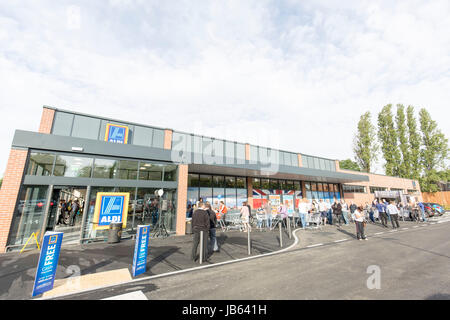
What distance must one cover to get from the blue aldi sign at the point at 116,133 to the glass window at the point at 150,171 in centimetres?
258

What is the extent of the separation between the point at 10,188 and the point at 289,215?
16028 millimetres

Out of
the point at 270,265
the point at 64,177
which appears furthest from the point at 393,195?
the point at 64,177

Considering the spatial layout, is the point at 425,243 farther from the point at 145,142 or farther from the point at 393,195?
the point at 393,195

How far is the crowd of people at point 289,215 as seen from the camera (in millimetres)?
6418

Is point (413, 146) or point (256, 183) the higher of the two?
point (413, 146)

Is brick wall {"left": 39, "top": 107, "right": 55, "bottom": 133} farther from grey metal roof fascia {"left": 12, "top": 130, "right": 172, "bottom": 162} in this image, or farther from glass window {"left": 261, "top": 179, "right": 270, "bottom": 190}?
glass window {"left": 261, "top": 179, "right": 270, "bottom": 190}

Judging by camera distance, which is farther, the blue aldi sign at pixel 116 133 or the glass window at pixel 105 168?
the blue aldi sign at pixel 116 133

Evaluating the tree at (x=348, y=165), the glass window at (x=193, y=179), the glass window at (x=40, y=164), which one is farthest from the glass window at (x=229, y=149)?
the tree at (x=348, y=165)

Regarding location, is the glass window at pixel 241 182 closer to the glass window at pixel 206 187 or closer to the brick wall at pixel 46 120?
the glass window at pixel 206 187

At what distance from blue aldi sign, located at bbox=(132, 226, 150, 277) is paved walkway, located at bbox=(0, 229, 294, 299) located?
20 cm

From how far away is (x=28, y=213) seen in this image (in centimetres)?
815

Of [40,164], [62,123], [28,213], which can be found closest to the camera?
[28,213]

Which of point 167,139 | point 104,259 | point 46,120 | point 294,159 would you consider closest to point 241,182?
point 167,139

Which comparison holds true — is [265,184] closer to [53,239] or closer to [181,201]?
[181,201]
